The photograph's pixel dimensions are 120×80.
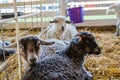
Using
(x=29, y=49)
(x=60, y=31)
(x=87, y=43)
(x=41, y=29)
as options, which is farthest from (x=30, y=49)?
(x=60, y=31)

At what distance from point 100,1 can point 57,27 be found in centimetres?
217

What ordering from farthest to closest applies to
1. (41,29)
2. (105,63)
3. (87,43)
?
(41,29) → (105,63) → (87,43)

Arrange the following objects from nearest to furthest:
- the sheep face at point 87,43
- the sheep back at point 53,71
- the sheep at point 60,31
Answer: the sheep back at point 53,71
the sheep face at point 87,43
the sheep at point 60,31

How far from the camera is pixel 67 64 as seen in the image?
1.98 m

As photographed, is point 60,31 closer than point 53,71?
No

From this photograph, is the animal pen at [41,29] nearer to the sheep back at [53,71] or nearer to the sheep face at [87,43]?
the sheep back at [53,71]

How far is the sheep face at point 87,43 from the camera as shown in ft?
7.19

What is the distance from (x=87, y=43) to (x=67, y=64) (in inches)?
14.5

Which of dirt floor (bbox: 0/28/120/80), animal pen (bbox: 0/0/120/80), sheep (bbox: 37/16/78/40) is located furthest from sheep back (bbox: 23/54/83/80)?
sheep (bbox: 37/16/78/40)

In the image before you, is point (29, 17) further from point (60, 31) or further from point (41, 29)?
point (60, 31)

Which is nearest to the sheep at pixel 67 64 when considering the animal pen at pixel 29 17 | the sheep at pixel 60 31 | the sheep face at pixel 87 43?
the sheep face at pixel 87 43

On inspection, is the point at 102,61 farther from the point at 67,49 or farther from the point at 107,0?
the point at 107,0

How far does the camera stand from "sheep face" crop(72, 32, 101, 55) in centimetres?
219

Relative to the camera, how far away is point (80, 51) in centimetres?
223
